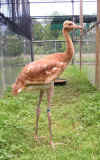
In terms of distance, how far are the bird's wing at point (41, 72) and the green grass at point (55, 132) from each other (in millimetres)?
885

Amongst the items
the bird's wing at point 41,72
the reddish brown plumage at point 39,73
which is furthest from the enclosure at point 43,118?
the bird's wing at point 41,72

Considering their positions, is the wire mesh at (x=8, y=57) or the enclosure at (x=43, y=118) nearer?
the enclosure at (x=43, y=118)

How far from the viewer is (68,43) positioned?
3.56m

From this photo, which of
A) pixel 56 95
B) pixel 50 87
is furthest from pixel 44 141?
pixel 56 95

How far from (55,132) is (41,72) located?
131 cm

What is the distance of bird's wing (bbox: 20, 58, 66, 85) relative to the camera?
10.8 ft

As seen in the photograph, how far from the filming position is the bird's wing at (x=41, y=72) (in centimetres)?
328

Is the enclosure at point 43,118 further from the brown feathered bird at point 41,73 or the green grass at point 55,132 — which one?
the brown feathered bird at point 41,73

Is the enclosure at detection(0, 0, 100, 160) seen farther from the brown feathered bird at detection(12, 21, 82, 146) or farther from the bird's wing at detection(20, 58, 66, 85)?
the bird's wing at detection(20, 58, 66, 85)

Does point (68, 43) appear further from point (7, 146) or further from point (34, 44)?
point (34, 44)

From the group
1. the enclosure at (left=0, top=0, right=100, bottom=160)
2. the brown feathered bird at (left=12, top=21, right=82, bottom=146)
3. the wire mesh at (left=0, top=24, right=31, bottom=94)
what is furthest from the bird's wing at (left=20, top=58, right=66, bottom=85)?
the wire mesh at (left=0, top=24, right=31, bottom=94)

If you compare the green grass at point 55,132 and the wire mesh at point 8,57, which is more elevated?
the wire mesh at point 8,57

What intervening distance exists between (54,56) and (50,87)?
0.44 m

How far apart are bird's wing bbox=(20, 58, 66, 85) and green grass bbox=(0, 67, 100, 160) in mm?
885
